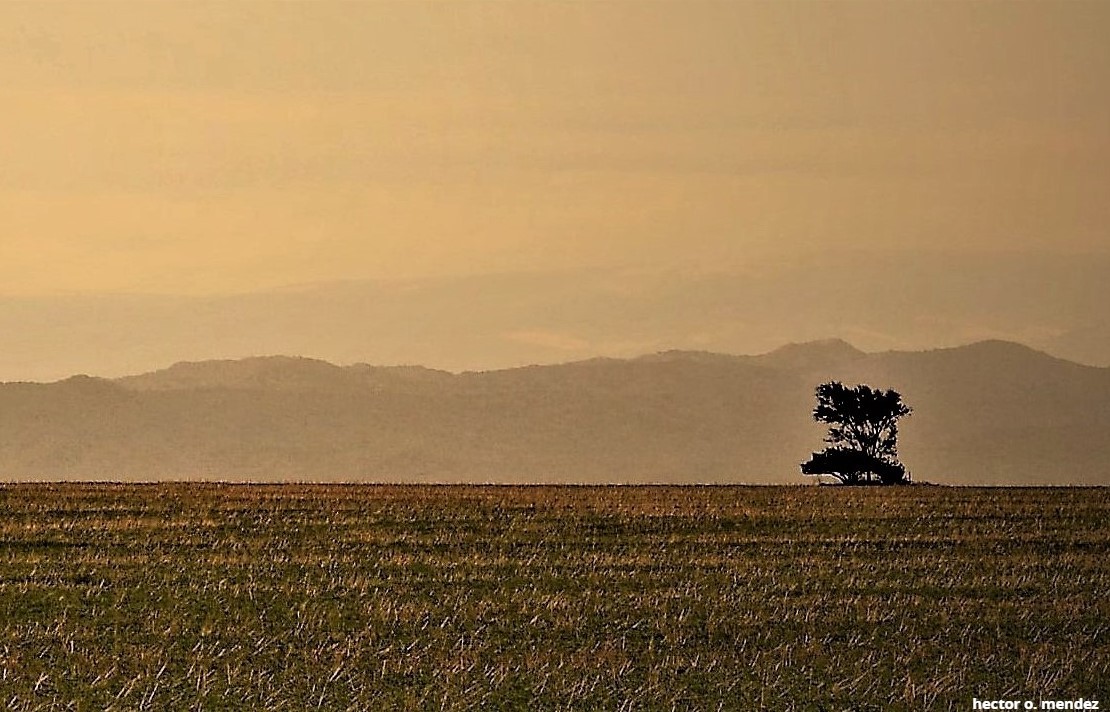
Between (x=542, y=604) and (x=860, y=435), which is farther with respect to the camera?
(x=860, y=435)

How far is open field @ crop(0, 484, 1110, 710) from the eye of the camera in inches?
1048

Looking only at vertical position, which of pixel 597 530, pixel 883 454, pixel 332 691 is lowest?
pixel 332 691

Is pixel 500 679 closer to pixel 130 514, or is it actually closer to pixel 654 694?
pixel 654 694

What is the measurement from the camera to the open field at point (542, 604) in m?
26.6

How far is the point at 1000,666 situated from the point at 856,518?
27.8 metres

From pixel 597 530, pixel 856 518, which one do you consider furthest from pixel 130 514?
pixel 856 518

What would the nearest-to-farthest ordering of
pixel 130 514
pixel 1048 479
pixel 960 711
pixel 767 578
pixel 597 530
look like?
pixel 960 711, pixel 767 578, pixel 597 530, pixel 130 514, pixel 1048 479

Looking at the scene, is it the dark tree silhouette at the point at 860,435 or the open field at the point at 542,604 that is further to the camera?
the dark tree silhouette at the point at 860,435

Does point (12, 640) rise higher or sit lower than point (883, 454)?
lower

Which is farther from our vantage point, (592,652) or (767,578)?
(767,578)

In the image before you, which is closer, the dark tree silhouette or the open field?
the open field

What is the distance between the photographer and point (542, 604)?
35.0 m

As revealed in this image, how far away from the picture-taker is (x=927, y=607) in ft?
117

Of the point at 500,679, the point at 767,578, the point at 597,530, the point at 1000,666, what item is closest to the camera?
the point at 500,679
